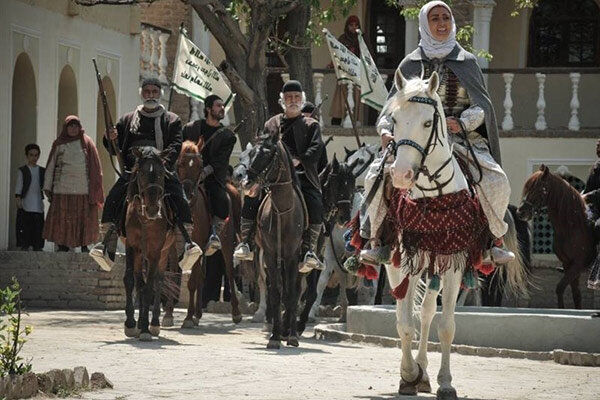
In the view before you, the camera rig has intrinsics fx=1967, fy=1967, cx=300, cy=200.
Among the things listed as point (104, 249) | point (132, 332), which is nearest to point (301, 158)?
point (104, 249)

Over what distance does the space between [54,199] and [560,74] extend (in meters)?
14.1

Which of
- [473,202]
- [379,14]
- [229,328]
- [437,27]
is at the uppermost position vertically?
[379,14]

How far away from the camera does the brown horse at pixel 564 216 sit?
84.5ft

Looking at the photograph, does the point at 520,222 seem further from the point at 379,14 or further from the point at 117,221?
the point at 379,14

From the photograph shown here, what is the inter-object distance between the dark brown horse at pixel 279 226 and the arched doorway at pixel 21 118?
10150 mm

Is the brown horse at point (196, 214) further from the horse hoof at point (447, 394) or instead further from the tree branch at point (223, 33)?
the horse hoof at point (447, 394)

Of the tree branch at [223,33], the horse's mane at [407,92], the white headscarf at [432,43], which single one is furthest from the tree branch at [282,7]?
the horse's mane at [407,92]

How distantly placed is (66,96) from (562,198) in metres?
9.22

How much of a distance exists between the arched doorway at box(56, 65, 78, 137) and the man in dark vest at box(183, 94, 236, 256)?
28.9 feet

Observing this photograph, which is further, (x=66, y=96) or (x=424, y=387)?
(x=66, y=96)

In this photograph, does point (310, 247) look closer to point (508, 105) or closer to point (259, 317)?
point (259, 317)

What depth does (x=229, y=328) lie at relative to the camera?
72.8 ft

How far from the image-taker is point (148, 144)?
→ 19875 mm

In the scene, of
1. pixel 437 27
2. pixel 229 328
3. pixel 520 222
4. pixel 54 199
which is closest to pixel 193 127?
pixel 229 328
